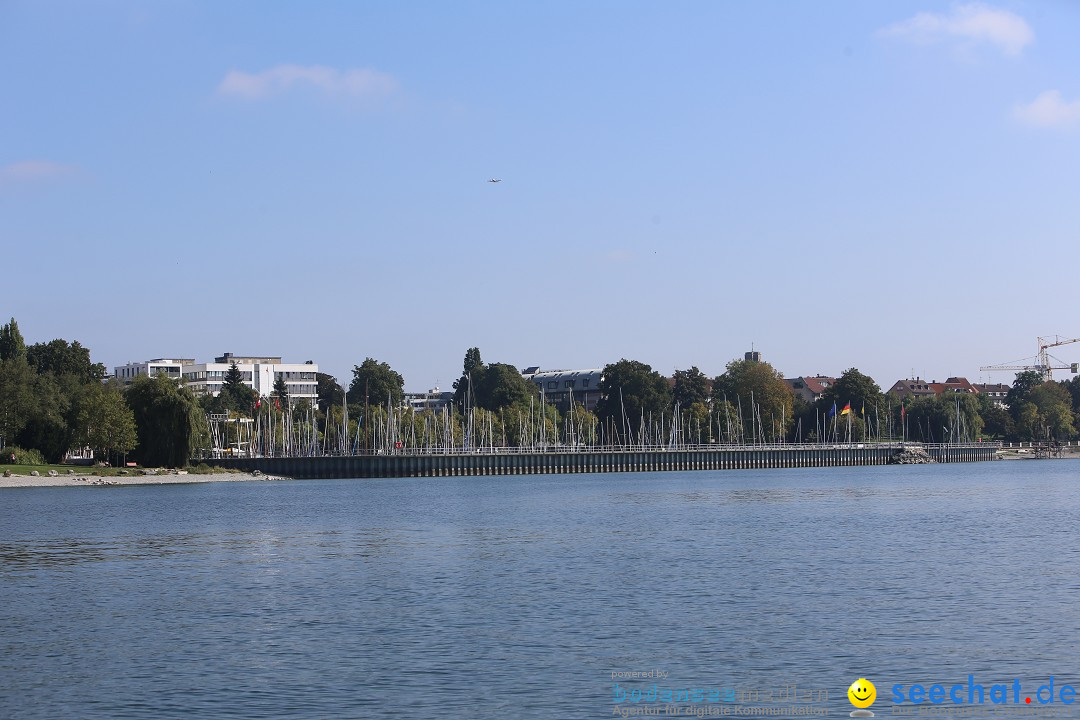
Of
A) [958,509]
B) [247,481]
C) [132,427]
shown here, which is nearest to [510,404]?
[247,481]

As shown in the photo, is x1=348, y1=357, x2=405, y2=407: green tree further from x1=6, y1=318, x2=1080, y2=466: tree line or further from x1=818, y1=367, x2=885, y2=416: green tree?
x1=818, y1=367, x2=885, y2=416: green tree

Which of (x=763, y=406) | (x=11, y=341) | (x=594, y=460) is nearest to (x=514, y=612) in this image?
(x=11, y=341)

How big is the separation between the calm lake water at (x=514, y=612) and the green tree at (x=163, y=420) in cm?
4677

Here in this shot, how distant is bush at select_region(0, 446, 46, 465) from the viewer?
10444 cm

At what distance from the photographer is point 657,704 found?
20703 millimetres

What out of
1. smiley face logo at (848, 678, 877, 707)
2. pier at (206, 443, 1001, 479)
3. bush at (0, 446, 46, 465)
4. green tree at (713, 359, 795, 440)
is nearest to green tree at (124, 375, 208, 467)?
bush at (0, 446, 46, 465)

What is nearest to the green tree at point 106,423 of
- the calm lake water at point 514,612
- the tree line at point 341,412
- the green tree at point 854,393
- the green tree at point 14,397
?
the tree line at point 341,412

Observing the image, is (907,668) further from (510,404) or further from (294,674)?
(510,404)

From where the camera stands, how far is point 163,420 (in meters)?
108

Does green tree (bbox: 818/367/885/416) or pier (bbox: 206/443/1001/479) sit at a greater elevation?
green tree (bbox: 818/367/885/416)

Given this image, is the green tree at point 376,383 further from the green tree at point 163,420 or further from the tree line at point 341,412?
the green tree at point 163,420

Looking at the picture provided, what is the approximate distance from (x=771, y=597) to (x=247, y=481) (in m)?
96.5

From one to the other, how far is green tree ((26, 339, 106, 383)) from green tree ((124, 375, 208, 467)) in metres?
26.4

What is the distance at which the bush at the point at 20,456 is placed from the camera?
10444 cm
